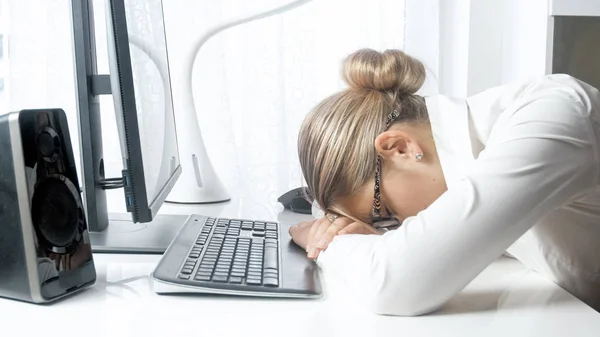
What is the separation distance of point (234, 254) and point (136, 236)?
0.84ft

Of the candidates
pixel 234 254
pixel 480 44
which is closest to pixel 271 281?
pixel 234 254

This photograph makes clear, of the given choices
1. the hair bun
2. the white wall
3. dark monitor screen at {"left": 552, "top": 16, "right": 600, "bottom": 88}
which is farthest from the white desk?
the white wall

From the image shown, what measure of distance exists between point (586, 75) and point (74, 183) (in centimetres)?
131

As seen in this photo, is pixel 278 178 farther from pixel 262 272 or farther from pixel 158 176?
pixel 262 272

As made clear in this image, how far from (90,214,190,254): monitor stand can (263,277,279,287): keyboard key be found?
10.4 inches

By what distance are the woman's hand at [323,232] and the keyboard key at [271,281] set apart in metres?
0.12

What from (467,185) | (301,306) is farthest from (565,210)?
(301,306)

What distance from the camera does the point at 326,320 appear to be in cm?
62

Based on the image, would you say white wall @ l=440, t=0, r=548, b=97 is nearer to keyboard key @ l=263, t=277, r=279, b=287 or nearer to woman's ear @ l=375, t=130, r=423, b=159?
woman's ear @ l=375, t=130, r=423, b=159

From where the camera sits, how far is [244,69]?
1696mm

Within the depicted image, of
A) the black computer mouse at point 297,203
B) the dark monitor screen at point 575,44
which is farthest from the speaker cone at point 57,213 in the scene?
the dark monitor screen at point 575,44

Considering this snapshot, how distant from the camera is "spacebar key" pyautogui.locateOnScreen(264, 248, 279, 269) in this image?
78 centimetres

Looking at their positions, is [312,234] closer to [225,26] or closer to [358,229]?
[358,229]

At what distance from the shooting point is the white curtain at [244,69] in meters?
Result: 1.64
